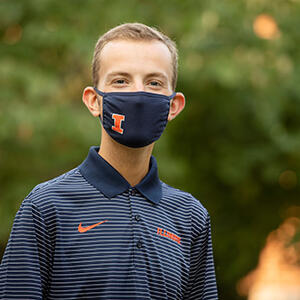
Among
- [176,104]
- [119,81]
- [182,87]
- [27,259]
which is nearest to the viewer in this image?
[27,259]

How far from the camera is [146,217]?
2.93m

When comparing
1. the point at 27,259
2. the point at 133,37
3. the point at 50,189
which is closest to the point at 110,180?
the point at 50,189

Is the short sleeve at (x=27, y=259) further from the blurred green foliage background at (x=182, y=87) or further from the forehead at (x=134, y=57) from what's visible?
the blurred green foliage background at (x=182, y=87)

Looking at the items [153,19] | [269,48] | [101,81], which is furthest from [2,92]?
[101,81]

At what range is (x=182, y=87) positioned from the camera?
13195mm

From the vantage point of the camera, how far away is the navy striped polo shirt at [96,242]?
268 centimetres

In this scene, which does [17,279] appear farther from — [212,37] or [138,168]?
[212,37]

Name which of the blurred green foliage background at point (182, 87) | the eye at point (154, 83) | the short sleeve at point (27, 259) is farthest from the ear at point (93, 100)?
the blurred green foliage background at point (182, 87)

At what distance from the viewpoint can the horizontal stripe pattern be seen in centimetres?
267

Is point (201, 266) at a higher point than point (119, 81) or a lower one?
lower

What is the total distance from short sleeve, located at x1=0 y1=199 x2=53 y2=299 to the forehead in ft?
2.34

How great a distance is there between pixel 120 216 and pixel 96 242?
165mm

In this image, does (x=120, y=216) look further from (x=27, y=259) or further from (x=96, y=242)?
(x=27, y=259)

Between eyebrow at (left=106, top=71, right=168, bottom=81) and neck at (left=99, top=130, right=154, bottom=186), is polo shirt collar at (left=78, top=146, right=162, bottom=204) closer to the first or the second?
neck at (left=99, top=130, right=154, bottom=186)
